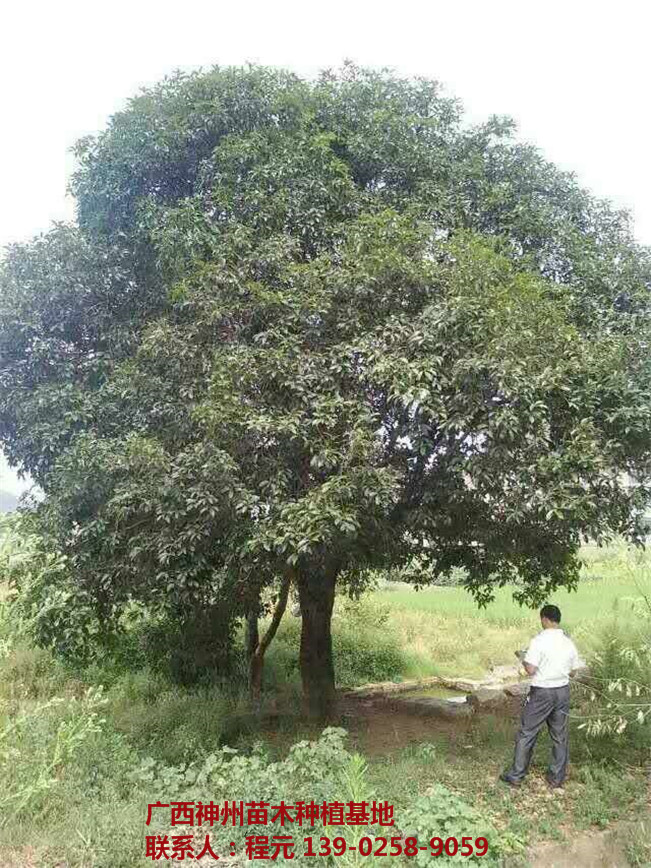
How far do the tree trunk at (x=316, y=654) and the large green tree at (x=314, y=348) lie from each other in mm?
306

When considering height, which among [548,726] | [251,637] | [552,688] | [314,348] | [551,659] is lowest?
[548,726]

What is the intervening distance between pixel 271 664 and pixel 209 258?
8568 mm

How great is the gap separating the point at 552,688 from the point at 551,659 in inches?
10.6

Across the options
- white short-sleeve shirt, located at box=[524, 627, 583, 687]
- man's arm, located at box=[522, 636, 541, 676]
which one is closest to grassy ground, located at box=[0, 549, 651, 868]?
white short-sleeve shirt, located at box=[524, 627, 583, 687]

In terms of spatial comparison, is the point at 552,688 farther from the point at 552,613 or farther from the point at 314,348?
the point at 314,348

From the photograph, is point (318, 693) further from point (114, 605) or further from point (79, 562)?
point (79, 562)

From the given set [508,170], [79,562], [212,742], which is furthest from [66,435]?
[508,170]

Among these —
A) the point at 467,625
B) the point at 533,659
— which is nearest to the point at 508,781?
the point at 533,659

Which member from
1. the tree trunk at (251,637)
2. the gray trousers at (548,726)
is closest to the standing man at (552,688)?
the gray trousers at (548,726)

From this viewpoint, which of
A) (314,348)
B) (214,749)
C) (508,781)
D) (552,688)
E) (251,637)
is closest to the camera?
(552,688)

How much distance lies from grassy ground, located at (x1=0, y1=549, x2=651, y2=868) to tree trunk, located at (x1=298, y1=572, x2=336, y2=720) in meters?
0.41

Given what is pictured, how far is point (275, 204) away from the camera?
741cm

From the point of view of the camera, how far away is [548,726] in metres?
6.45

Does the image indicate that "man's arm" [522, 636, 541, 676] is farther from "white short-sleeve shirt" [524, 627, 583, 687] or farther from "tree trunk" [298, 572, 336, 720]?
"tree trunk" [298, 572, 336, 720]
